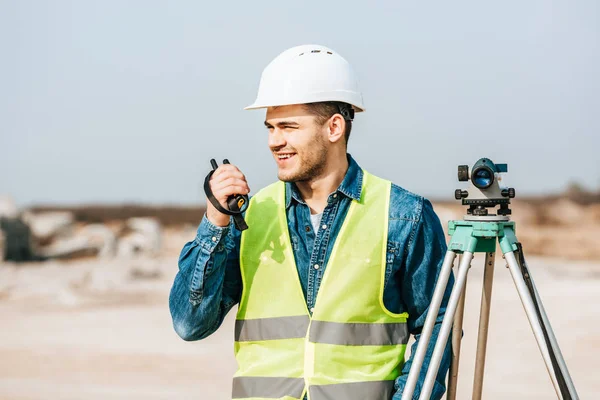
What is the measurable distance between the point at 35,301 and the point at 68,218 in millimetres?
8039

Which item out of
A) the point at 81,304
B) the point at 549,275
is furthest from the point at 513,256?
the point at 549,275

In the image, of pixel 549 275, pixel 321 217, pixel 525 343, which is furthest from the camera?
pixel 549 275

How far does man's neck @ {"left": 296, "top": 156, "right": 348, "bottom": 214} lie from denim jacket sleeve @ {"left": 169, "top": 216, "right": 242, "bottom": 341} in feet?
1.04

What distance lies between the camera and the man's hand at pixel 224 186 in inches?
115

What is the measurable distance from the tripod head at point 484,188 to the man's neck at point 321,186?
48cm

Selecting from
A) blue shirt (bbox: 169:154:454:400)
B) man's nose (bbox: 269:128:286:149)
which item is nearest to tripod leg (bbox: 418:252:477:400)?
blue shirt (bbox: 169:154:454:400)

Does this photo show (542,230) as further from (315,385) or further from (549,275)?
(315,385)

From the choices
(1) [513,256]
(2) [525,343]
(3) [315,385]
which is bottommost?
(2) [525,343]

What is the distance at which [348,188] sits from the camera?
328cm

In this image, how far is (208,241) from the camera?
300 centimetres

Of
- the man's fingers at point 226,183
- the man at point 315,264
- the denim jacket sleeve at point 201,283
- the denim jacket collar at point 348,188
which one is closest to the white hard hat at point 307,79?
the man at point 315,264

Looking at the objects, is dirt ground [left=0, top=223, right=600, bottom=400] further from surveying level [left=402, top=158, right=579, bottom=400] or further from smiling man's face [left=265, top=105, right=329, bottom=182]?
smiling man's face [left=265, top=105, right=329, bottom=182]

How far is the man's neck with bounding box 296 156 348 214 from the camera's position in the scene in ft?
10.7

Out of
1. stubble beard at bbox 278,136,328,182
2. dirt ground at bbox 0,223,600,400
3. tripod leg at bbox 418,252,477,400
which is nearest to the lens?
tripod leg at bbox 418,252,477,400
